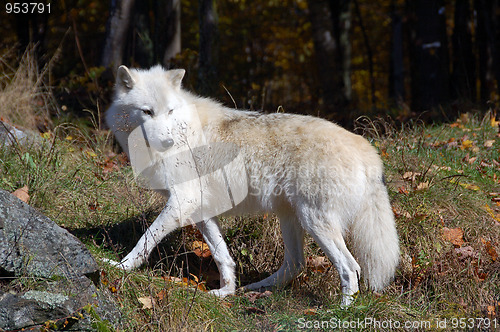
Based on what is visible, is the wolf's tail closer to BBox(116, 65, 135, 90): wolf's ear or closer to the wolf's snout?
the wolf's snout

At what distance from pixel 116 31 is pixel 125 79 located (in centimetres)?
531

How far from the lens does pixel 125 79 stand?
13.4ft

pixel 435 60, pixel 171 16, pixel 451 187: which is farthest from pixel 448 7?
pixel 451 187

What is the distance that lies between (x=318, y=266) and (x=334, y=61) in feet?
24.8

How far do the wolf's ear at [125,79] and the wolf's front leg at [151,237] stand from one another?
112 cm

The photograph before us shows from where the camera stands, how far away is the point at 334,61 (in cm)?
1102

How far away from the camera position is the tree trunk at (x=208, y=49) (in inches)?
301

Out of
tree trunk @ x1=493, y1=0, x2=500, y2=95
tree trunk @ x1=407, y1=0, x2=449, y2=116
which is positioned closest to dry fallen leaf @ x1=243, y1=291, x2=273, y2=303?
tree trunk @ x1=407, y1=0, x2=449, y2=116

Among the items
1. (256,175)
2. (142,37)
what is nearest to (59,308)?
(256,175)

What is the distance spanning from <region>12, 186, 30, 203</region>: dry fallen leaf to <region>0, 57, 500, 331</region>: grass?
2.9 inches

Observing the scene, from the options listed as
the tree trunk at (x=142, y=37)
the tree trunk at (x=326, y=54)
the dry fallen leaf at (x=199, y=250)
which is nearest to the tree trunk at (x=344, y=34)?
the tree trunk at (x=326, y=54)

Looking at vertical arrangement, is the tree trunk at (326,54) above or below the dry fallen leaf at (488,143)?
above

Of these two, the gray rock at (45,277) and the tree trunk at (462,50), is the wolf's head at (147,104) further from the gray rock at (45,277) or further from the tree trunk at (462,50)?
the tree trunk at (462,50)

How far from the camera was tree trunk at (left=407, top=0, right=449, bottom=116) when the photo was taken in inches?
349
